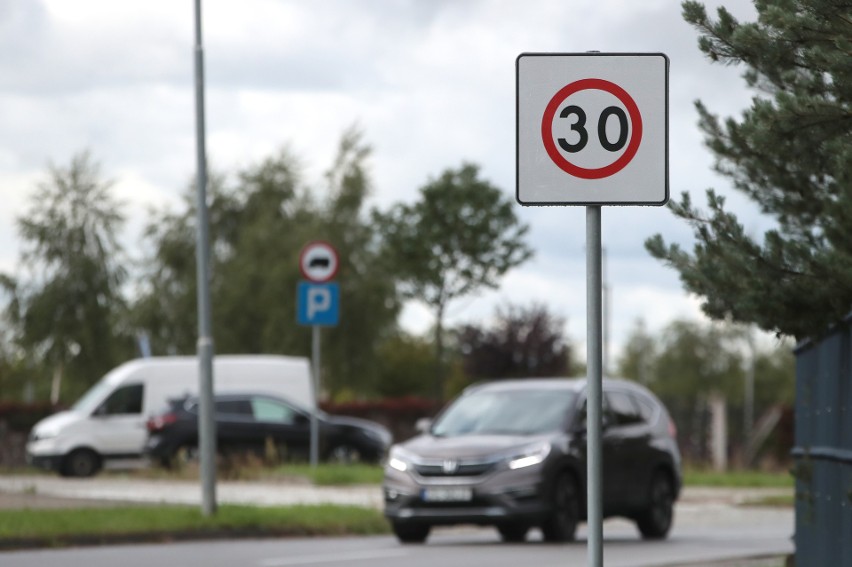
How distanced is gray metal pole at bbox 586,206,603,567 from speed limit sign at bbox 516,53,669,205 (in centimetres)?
29

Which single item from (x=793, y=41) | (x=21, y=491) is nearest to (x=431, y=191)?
(x=21, y=491)

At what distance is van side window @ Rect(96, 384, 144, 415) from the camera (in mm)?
33750

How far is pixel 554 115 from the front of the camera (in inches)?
284

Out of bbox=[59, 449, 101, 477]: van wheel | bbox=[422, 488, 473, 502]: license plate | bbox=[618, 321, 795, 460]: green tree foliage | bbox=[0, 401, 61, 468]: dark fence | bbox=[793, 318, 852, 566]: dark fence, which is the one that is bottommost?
bbox=[618, 321, 795, 460]: green tree foliage

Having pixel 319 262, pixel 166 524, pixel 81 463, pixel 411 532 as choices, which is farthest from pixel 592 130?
pixel 81 463

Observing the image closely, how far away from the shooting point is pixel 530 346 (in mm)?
41125

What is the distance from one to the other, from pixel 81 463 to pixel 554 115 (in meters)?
27.1

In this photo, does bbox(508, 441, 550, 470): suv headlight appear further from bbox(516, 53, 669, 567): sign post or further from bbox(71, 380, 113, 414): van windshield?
bbox(71, 380, 113, 414): van windshield

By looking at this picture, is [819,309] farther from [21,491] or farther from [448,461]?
[21,491]

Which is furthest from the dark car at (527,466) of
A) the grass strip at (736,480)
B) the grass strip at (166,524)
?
the grass strip at (736,480)

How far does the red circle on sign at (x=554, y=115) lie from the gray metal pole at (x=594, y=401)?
312mm

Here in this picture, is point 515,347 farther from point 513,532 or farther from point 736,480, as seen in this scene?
point 513,532

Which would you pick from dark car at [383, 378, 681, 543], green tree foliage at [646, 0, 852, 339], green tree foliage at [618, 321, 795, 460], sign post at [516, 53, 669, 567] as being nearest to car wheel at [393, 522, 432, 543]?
dark car at [383, 378, 681, 543]

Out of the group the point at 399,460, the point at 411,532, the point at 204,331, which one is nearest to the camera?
the point at 204,331
